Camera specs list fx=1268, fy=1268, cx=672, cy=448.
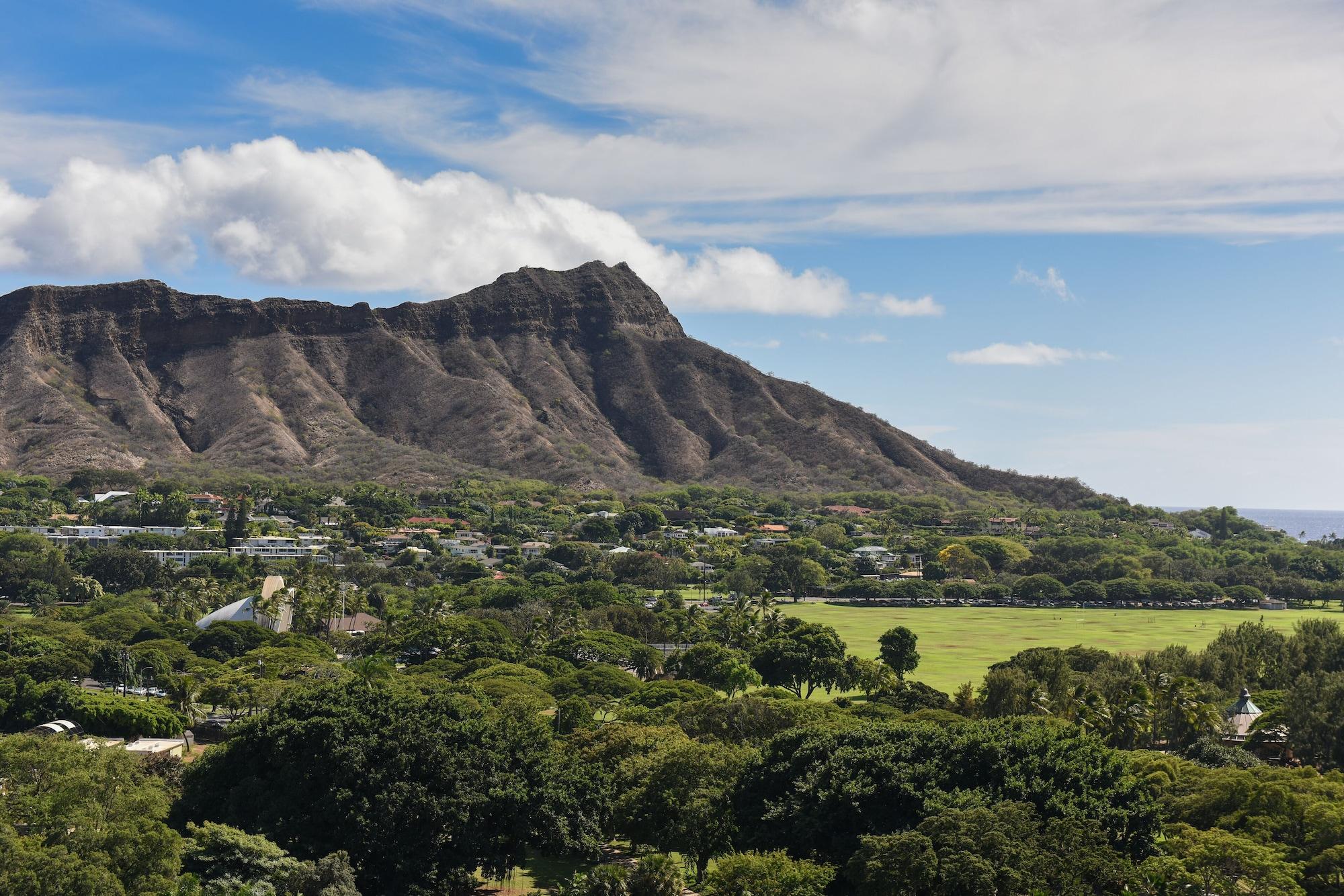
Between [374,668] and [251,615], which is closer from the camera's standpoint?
[374,668]

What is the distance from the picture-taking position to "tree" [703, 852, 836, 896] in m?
29.5

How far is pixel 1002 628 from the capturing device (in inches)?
4195

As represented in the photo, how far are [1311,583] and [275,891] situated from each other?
421ft

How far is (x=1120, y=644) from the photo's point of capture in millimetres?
92188

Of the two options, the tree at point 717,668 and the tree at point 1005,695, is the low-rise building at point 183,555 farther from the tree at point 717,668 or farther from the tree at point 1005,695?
the tree at point 1005,695

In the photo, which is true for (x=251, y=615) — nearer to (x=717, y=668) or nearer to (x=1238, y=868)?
(x=717, y=668)

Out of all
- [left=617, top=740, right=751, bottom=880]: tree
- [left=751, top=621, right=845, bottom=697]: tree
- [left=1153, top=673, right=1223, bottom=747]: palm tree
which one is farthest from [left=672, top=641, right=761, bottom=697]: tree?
[left=617, top=740, right=751, bottom=880]: tree

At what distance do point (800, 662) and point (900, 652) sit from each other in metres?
8.30

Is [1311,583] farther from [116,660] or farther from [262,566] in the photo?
[116,660]

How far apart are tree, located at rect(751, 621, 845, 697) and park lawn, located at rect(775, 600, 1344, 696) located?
21.6 feet

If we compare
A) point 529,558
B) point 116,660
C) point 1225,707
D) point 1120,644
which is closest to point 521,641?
point 116,660

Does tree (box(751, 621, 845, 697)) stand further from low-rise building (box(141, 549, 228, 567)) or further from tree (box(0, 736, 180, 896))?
low-rise building (box(141, 549, 228, 567))

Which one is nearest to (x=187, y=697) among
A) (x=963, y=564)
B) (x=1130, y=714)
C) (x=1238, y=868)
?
(x=1130, y=714)

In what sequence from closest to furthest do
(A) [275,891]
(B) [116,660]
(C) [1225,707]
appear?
(A) [275,891] < (C) [1225,707] < (B) [116,660]
